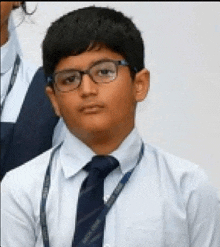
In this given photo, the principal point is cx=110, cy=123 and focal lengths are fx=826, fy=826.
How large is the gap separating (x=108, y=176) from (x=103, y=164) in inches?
1.7

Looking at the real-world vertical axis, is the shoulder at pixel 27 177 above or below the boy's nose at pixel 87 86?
below

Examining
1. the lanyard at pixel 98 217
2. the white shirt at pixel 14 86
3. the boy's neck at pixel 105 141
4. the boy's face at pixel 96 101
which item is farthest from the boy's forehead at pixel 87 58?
the white shirt at pixel 14 86

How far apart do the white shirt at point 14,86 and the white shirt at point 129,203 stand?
0.41 meters

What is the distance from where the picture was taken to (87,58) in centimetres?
170

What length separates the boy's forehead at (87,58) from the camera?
1.70 metres

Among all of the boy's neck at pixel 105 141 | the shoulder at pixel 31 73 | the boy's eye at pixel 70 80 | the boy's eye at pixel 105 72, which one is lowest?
the boy's neck at pixel 105 141

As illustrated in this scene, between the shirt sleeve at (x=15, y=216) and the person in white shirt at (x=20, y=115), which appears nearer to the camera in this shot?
the shirt sleeve at (x=15, y=216)

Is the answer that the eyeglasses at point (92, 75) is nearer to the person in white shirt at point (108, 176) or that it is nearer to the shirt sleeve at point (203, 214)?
the person in white shirt at point (108, 176)

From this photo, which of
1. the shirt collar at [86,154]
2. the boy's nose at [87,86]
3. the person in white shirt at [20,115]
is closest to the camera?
the boy's nose at [87,86]

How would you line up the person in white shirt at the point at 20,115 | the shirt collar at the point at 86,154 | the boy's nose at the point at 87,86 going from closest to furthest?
the boy's nose at the point at 87,86 → the shirt collar at the point at 86,154 → the person in white shirt at the point at 20,115

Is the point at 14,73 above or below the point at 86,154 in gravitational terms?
above

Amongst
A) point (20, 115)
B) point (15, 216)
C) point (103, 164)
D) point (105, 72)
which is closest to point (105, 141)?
point (103, 164)

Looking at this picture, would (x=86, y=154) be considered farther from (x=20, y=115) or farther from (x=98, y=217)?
(x=20, y=115)

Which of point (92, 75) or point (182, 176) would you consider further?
point (182, 176)
